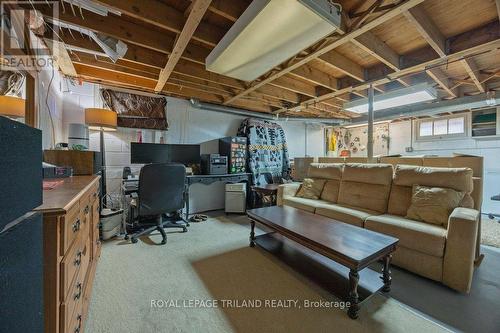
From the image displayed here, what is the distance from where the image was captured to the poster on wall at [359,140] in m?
6.16

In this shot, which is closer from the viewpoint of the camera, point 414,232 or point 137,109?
point 414,232

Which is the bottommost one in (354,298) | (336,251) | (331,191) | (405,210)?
(354,298)

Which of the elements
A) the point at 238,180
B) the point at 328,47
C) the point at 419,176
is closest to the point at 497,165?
the point at 419,176

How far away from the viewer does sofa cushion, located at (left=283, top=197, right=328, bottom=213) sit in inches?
115

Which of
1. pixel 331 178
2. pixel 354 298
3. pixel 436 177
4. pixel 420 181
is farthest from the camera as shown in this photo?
pixel 331 178

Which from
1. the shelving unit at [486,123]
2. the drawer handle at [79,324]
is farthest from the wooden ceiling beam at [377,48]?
the shelving unit at [486,123]

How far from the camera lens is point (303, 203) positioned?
3.04 meters

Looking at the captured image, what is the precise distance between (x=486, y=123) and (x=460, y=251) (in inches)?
187

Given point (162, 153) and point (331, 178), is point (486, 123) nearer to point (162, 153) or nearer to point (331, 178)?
point (331, 178)

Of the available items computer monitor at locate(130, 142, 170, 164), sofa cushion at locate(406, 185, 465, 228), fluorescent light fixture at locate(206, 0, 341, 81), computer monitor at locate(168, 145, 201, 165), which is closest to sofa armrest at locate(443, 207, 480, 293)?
sofa cushion at locate(406, 185, 465, 228)

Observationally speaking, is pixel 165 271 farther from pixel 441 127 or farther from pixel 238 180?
pixel 441 127

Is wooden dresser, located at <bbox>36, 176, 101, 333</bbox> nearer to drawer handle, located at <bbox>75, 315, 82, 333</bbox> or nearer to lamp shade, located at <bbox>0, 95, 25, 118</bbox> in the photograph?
drawer handle, located at <bbox>75, 315, 82, 333</bbox>

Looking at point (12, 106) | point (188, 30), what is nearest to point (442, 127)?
point (188, 30)

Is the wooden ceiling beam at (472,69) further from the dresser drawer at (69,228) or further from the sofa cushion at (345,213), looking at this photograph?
the dresser drawer at (69,228)
